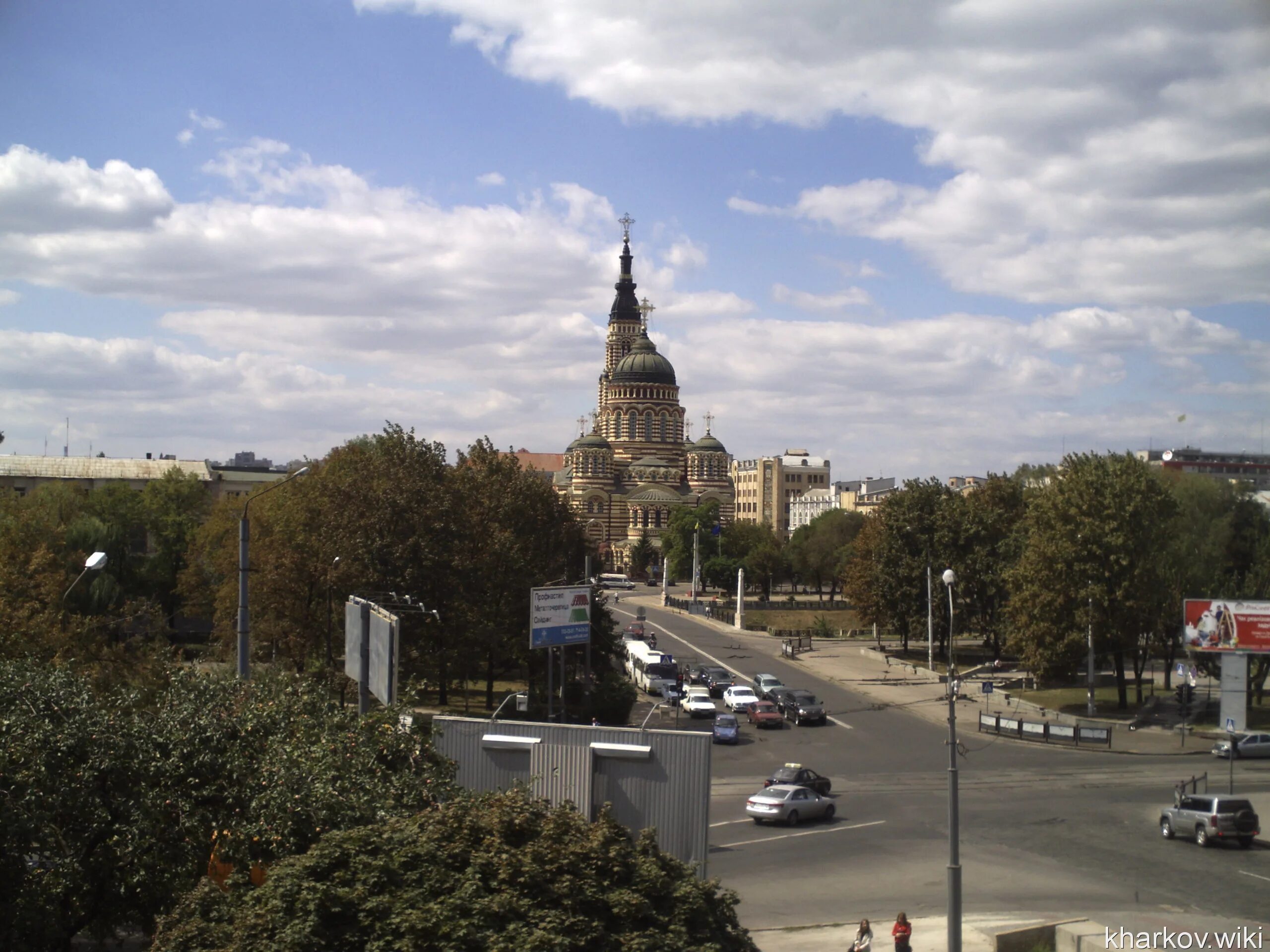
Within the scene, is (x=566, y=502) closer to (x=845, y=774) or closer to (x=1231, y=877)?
(x=845, y=774)

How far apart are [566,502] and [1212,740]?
27.7 m

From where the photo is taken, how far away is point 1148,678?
163 ft

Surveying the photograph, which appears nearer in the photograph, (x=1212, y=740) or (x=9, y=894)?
(x=9, y=894)

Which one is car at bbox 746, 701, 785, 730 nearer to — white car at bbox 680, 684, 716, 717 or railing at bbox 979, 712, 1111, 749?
white car at bbox 680, 684, 716, 717

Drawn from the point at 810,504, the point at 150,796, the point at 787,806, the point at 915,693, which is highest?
the point at 810,504

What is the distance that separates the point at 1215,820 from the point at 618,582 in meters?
96.7

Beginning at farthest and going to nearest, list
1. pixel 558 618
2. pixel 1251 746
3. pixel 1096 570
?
pixel 1096 570
pixel 1251 746
pixel 558 618

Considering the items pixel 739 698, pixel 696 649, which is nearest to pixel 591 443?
pixel 696 649

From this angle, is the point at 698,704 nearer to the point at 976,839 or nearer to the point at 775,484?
the point at 976,839

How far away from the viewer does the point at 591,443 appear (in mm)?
125938

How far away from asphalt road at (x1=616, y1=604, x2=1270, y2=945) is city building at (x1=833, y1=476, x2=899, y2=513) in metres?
106

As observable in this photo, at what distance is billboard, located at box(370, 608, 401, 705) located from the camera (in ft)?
51.2

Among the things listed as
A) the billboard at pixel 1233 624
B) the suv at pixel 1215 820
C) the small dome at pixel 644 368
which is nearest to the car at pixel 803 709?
the billboard at pixel 1233 624

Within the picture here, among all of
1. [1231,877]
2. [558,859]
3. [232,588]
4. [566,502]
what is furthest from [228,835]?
[566,502]
